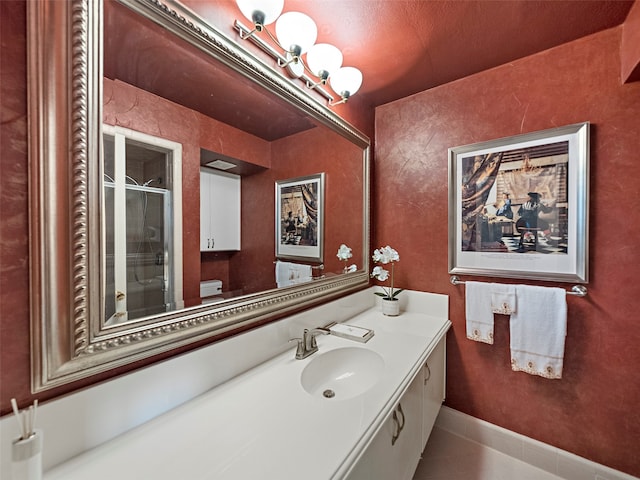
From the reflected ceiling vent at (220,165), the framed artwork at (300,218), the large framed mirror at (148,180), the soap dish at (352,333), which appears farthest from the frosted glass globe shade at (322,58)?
the soap dish at (352,333)

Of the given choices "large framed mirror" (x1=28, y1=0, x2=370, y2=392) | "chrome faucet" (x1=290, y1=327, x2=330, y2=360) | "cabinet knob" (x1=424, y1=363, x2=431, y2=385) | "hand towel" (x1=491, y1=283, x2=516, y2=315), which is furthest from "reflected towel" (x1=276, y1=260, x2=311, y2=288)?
"hand towel" (x1=491, y1=283, x2=516, y2=315)

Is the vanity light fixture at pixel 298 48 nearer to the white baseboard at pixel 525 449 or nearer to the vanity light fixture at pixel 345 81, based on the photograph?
the vanity light fixture at pixel 345 81

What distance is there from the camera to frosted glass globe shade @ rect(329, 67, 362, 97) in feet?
4.11

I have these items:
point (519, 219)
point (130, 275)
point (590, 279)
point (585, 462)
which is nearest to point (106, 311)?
point (130, 275)

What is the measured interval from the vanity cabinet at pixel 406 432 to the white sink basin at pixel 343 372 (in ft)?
0.54

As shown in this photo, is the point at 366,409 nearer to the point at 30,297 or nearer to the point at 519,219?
the point at 30,297

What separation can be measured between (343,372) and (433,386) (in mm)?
517

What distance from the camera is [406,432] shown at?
92cm

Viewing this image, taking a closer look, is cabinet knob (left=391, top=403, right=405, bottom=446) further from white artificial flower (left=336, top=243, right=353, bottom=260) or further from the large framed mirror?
white artificial flower (left=336, top=243, right=353, bottom=260)

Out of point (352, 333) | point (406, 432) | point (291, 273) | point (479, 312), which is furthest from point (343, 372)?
point (479, 312)

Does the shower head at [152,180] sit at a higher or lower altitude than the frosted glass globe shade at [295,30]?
lower

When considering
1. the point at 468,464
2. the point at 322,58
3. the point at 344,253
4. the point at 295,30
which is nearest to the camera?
the point at 295,30

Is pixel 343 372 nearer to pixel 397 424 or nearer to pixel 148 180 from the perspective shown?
pixel 397 424

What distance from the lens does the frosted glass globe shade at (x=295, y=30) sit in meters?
0.93
